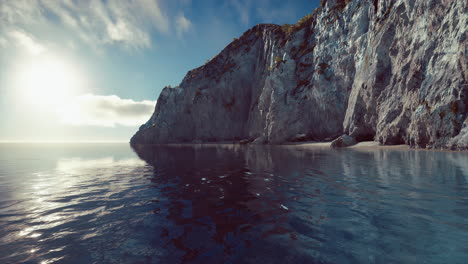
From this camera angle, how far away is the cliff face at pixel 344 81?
2092 cm

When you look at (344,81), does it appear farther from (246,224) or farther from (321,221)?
(246,224)

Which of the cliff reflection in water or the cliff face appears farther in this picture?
the cliff face

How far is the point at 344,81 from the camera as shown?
40312 millimetres

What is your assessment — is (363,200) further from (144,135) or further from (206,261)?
(144,135)

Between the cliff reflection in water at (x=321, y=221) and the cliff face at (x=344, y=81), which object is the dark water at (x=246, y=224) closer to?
the cliff reflection in water at (x=321, y=221)

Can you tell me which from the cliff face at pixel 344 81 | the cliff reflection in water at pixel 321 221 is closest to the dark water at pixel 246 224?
the cliff reflection in water at pixel 321 221

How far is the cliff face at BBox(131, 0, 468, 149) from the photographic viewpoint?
68.6ft

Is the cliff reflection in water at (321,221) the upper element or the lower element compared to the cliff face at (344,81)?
lower

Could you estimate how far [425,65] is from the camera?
2333 centimetres

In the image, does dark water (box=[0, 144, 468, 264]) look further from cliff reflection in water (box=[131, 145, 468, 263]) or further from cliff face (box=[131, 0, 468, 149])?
cliff face (box=[131, 0, 468, 149])

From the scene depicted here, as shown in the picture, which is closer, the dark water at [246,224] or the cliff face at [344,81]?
the dark water at [246,224]

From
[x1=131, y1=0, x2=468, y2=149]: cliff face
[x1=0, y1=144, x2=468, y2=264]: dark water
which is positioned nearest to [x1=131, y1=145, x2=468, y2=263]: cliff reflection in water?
[x1=0, y1=144, x2=468, y2=264]: dark water

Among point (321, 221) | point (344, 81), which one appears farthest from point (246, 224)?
point (344, 81)

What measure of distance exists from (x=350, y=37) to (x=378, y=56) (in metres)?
11.5
